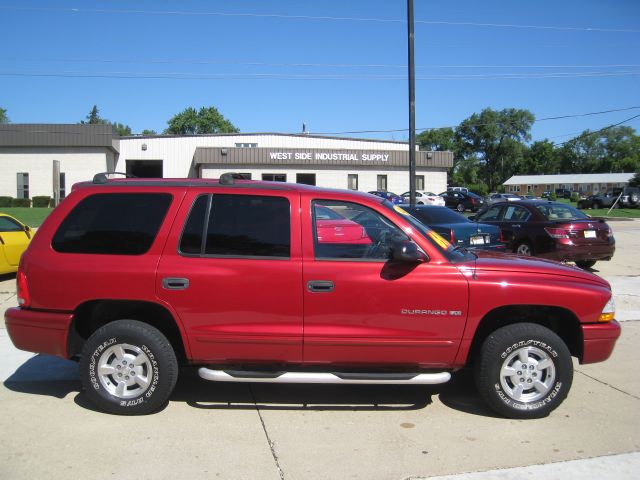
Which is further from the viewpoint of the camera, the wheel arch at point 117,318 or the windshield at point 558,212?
the windshield at point 558,212

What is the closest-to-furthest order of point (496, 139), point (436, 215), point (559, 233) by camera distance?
point (559, 233) < point (436, 215) < point (496, 139)

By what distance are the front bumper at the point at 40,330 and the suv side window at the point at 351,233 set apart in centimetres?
206

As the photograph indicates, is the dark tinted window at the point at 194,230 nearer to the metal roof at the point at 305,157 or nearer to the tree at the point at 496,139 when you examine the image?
the metal roof at the point at 305,157

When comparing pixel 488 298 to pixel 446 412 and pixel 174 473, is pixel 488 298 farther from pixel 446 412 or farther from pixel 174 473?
pixel 174 473

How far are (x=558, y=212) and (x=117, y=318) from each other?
9.91m

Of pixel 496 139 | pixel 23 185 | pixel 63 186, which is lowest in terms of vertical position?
pixel 63 186

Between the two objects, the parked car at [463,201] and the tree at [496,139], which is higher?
the tree at [496,139]

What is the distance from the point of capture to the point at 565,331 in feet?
15.4

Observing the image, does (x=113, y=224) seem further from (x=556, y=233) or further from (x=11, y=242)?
(x=556, y=233)

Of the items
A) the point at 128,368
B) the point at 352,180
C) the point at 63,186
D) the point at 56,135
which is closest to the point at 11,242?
the point at 128,368

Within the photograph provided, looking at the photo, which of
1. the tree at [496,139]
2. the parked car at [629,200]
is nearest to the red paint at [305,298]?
the parked car at [629,200]

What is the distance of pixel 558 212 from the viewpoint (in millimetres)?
11750

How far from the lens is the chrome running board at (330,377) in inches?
165

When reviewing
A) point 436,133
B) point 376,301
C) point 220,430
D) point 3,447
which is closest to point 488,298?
point 376,301
